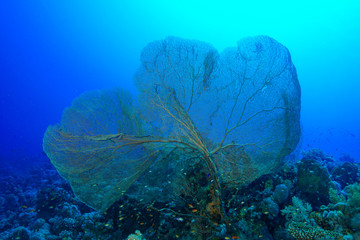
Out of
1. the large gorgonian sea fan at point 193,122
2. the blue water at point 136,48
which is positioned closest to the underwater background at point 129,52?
the blue water at point 136,48

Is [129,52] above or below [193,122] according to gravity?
above

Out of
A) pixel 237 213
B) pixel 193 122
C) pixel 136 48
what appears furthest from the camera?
pixel 136 48

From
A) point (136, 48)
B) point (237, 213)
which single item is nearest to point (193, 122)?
point (237, 213)

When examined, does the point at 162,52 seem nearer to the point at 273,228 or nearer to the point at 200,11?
the point at 273,228

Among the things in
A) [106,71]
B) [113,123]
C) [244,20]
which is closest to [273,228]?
[113,123]

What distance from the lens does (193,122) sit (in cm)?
463

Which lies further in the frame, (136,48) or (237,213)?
(136,48)

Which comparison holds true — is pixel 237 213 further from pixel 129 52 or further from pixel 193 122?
pixel 129 52

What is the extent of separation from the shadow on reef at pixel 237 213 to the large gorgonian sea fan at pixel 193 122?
2.10 feet

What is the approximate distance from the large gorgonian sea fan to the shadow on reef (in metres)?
0.64

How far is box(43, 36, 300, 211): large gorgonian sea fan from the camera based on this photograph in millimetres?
4184

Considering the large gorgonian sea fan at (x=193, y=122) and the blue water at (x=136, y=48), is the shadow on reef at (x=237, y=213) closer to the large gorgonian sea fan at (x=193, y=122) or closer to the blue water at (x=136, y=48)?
the large gorgonian sea fan at (x=193, y=122)

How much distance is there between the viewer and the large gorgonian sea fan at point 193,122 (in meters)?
4.18

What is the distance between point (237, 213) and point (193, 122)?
7.31ft
